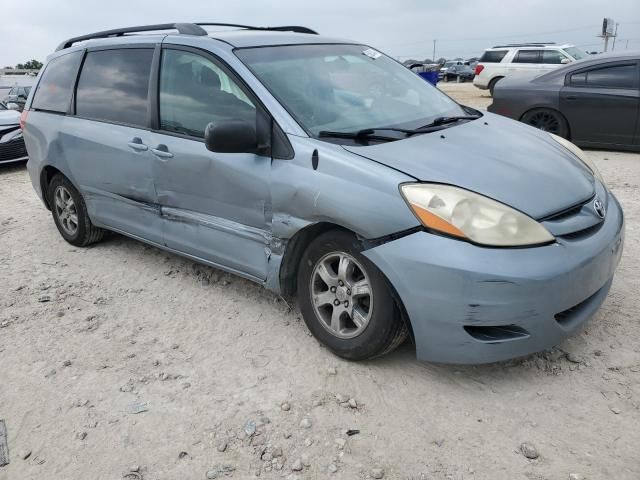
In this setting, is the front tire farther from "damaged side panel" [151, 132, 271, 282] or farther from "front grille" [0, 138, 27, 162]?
"front grille" [0, 138, 27, 162]

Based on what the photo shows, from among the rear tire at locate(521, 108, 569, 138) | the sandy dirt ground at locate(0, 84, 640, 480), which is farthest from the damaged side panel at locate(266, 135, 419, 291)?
the rear tire at locate(521, 108, 569, 138)

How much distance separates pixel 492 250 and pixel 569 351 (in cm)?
97

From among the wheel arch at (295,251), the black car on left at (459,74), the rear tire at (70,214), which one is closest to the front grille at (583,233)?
the wheel arch at (295,251)

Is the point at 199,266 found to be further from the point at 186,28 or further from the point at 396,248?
the point at 396,248

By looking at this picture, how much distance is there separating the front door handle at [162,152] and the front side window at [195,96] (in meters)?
0.13

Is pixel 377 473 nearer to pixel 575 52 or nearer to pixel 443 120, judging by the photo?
pixel 443 120

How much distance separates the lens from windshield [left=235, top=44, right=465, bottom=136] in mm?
3330

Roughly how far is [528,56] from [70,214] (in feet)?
52.0

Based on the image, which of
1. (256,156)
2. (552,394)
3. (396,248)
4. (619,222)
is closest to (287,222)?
(256,156)

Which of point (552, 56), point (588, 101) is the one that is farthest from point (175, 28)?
point (552, 56)

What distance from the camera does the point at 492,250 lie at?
2.61 metres

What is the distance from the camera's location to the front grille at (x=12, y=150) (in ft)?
30.7

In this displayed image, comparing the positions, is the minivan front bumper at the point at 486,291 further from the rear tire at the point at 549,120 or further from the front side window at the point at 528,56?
the front side window at the point at 528,56

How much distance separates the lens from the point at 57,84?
5008 mm
